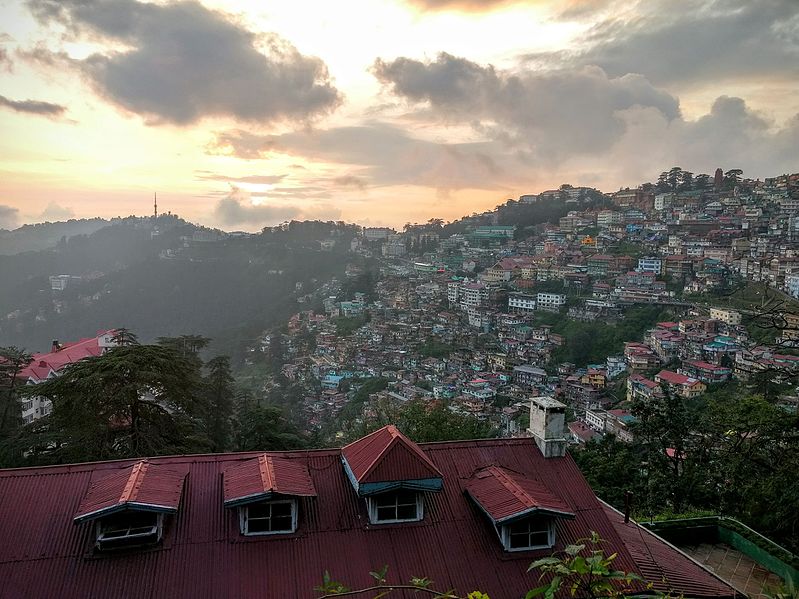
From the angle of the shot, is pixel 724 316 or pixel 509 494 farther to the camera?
pixel 724 316

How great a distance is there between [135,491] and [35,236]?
703 feet

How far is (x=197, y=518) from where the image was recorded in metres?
6.67

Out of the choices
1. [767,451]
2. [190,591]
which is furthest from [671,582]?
[767,451]

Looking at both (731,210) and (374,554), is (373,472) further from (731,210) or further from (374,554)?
(731,210)

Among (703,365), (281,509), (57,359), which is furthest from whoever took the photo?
(703,365)

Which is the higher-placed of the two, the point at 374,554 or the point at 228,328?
the point at 374,554

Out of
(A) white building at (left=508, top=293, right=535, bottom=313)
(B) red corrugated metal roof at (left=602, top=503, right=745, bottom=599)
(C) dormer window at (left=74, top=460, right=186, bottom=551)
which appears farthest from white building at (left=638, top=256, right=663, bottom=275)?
(C) dormer window at (left=74, top=460, right=186, bottom=551)

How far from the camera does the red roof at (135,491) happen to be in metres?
6.11

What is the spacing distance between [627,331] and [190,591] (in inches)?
2414

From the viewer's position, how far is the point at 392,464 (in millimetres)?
7012

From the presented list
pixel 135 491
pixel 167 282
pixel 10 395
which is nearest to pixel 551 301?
pixel 10 395

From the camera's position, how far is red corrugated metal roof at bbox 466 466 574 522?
6777 millimetres

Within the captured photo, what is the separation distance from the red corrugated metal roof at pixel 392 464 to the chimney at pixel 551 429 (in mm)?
2115

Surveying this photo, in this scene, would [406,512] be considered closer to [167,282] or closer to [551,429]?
[551,429]
